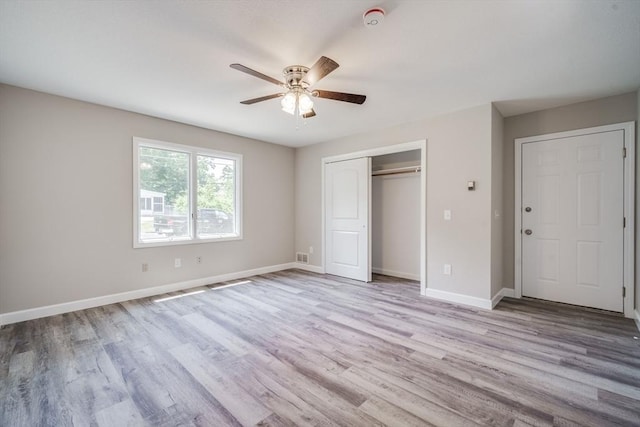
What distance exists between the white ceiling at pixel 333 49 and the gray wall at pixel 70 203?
325mm

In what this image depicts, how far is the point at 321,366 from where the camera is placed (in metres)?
2.20

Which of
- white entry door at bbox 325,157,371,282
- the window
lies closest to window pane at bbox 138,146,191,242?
the window

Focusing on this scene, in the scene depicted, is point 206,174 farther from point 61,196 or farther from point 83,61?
point 83,61

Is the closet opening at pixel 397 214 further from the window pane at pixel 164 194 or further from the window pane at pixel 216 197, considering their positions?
the window pane at pixel 164 194

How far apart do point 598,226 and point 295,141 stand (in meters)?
4.64

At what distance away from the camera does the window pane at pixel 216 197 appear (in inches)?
179

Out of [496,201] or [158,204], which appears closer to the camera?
[496,201]

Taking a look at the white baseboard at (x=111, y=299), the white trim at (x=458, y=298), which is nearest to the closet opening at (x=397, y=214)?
the white trim at (x=458, y=298)

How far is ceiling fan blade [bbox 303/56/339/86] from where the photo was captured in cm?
200

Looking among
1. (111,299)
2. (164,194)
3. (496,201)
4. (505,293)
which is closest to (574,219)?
(496,201)

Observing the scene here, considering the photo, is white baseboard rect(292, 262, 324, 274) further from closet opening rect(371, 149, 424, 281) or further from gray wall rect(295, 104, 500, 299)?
gray wall rect(295, 104, 500, 299)

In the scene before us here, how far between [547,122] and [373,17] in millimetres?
3222

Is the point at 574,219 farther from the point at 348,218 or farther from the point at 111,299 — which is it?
the point at 111,299

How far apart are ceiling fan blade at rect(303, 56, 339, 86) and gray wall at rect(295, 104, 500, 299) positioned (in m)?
2.28
